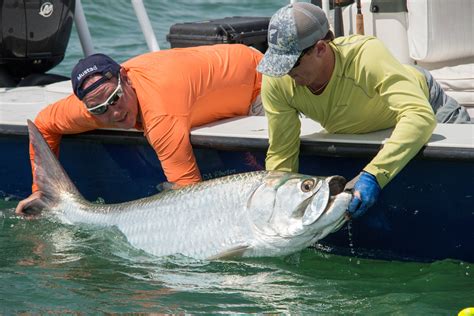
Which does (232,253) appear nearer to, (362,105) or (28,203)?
(362,105)

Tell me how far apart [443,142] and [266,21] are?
2.58m

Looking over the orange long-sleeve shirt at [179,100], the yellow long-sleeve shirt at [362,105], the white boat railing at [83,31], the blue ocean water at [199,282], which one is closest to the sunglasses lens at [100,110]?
the orange long-sleeve shirt at [179,100]

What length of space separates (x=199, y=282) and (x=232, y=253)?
0.22 metres

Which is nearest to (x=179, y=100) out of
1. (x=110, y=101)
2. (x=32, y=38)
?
(x=110, y=101)

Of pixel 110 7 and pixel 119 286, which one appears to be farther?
pixel 110 7

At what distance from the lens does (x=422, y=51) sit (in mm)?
6523

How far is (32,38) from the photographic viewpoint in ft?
23.0

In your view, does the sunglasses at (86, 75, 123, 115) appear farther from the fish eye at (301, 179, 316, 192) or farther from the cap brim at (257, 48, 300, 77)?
the fish eye at (301, 179, 316, 192)

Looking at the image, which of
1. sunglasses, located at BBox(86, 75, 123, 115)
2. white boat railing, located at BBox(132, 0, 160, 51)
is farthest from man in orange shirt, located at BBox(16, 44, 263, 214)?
white boat railing, located at BBox(132, 0, 160, 51)

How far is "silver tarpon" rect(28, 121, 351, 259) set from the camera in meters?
4.67

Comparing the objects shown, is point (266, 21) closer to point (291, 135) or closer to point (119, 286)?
point (291, 135)

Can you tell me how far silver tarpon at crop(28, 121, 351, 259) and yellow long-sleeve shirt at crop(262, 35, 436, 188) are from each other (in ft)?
0.87

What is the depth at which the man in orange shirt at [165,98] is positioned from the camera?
5340 millimetres

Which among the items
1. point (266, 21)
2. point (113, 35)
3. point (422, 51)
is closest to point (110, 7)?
point (113, 35)
